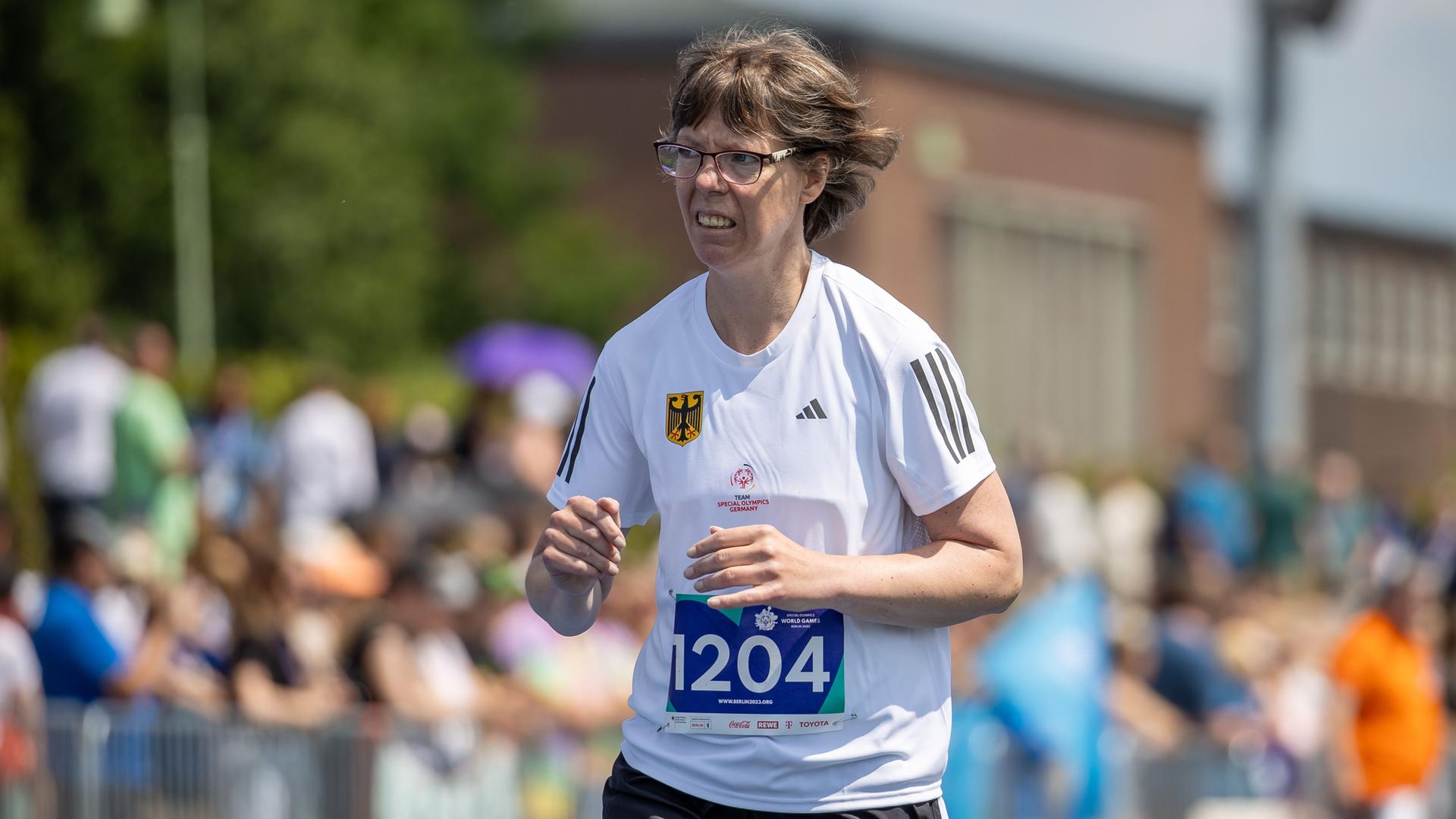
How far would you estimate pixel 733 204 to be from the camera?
4031 mm

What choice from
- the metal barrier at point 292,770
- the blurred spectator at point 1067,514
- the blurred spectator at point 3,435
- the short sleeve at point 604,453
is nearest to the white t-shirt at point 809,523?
the short sleeve at point 604,453

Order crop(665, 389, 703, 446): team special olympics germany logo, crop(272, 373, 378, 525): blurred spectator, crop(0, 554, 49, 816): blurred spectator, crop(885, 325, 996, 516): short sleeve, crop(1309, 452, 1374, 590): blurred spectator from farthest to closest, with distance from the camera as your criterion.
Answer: crop(1309, 452, 1374, 590): blurred spectator < crop(272, 373, 378, 525): blurred spectator < crop(0, 554, 49, 816): blurred spectator < crop(665, 389, 703, 446): team special olympics germany logo < crop(885, 325, 996, 516): short sleeve

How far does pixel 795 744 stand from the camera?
4.01 metres

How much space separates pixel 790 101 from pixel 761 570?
2.89 feet

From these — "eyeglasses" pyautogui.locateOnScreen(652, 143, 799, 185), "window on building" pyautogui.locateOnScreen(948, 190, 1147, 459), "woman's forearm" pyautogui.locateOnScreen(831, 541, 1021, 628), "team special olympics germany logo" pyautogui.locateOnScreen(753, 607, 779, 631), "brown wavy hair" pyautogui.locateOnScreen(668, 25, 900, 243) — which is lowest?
"team special olympics germany logo" pyautogui.locateOnScreen(753, 607, 779, 631)

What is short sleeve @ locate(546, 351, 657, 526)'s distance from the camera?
4301mm

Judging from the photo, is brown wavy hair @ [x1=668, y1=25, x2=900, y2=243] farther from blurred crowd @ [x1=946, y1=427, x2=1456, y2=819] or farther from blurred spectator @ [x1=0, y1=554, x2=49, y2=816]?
blurred spectator @ [x1=0, y1=554, x2=49, y2=816]

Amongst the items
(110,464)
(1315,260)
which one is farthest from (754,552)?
(1315,260)

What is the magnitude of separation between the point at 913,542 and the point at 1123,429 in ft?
224

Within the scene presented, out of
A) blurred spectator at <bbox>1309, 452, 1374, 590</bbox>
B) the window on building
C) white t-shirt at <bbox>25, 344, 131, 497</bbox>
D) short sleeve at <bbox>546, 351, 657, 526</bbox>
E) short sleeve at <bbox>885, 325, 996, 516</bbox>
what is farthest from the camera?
the window on building

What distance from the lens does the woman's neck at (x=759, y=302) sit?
4141 millimetres

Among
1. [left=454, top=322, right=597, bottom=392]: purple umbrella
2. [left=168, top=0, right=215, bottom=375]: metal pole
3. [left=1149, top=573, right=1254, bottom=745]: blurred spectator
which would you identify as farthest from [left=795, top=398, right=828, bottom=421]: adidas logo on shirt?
[left=168, top=0, right=215, bottom=375]: metal pole

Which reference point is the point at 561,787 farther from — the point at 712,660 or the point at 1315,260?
the point at 1315,260

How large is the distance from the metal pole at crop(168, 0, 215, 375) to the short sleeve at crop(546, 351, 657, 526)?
120ft
